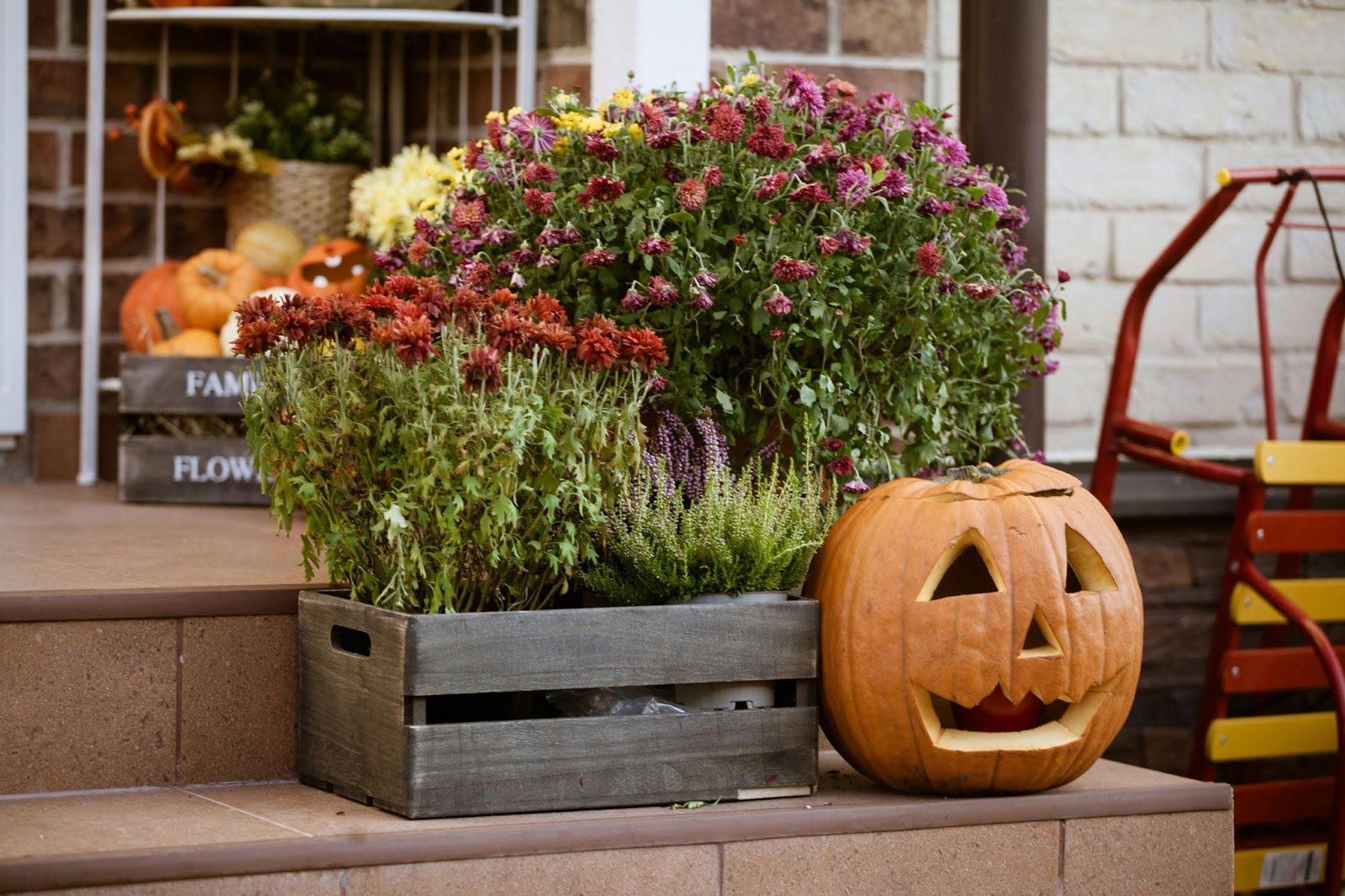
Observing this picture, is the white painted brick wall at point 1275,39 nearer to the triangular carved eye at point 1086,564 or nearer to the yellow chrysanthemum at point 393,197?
the yellow chrysanthemum at point 393,197

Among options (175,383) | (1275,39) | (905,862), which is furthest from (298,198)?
(1275,39)

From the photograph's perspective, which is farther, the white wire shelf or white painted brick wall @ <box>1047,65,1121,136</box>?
white painted brick wall @ <box>1047,65,1121,136</box>

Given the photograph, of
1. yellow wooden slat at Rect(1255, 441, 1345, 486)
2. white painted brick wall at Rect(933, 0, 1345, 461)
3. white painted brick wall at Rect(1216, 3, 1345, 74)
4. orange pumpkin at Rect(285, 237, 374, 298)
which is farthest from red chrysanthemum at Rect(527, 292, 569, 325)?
white painted brick wall at Rect(1216, 3, 1345, 74)

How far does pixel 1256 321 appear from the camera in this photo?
12.1 ft

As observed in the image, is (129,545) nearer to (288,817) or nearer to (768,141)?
(288,817)

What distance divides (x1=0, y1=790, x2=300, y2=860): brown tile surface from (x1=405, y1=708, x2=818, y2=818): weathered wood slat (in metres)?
0.18

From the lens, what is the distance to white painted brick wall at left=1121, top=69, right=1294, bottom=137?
3.60 meters

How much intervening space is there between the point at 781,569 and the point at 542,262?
1.72 feet

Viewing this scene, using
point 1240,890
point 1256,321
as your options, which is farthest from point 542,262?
point 1256,321

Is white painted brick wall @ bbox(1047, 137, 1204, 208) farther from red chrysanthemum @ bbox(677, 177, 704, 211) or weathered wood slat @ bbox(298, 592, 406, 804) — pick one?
weathered wood slat @ bbox(298, 592, 406, 804)

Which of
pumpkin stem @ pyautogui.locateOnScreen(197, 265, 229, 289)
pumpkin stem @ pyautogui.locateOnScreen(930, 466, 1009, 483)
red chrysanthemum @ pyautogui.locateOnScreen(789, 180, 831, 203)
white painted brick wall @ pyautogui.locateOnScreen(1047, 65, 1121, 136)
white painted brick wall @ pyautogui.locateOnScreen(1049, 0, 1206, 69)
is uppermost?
white painted brick wall @ pyautogui.locateOnScreen(1049, 0, 1206, 69)

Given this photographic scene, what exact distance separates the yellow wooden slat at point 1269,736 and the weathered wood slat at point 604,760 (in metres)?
1.39

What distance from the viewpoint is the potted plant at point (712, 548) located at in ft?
6.21

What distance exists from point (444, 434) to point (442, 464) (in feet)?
0.12
